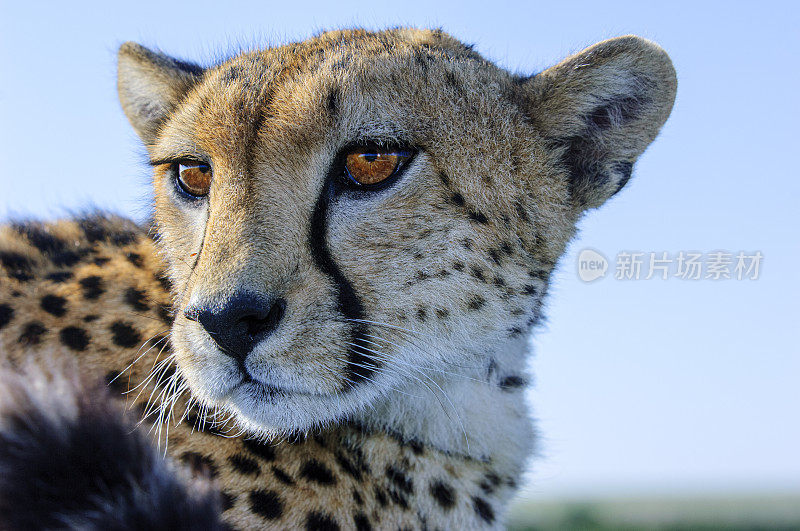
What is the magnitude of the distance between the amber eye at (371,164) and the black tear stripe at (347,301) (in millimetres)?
102

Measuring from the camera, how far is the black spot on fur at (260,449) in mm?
1540

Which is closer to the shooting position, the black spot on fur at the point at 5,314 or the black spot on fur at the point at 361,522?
the black spot on fur at the point at 361,522

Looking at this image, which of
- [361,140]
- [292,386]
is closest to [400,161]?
[361,140]

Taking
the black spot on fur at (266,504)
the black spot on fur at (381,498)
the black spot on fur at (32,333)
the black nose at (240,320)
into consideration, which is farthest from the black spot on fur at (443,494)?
the black spot on fur at (32,333)

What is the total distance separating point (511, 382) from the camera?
70.4 inches

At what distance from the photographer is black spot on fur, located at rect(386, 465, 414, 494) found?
1.59m

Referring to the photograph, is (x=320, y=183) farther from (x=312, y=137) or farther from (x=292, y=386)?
(x=292, y=386)

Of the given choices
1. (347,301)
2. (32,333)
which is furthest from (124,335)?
(347,301)

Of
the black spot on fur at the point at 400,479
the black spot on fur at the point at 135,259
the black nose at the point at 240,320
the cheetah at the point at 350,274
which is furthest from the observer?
the black spot on fur at the point at 135,259

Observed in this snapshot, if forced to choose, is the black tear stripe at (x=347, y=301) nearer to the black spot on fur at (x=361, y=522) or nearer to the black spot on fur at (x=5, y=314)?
the black spot on fur at (x=361, y=522)

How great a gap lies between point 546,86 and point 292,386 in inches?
37.0

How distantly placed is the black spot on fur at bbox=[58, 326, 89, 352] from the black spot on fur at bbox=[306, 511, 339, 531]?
0.64 metres

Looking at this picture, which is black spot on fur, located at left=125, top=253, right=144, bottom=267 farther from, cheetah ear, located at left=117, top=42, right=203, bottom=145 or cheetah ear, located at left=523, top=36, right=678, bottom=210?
cheetah ear, located at left=523, top=36, right=678, bottom=210

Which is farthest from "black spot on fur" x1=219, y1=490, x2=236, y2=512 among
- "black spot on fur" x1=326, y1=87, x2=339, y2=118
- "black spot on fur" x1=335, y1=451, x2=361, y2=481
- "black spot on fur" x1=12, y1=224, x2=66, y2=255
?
"black spot on fur" x1=12, y1=224, x2=66, y2=255
